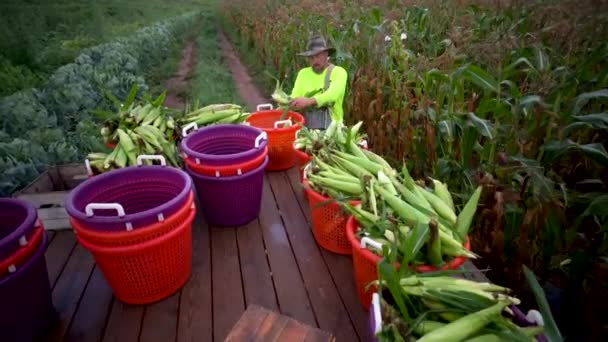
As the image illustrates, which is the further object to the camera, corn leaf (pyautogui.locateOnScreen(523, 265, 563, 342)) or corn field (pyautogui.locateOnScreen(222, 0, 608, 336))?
corn field (pyautogui.locateOnScreen(222, 0, 608, 336))

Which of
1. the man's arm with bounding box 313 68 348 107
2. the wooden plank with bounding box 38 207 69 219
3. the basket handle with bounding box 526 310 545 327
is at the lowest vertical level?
the wooden plank with bounding box 38 207 69 219

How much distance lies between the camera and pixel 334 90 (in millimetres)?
4012

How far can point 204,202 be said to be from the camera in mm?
3131

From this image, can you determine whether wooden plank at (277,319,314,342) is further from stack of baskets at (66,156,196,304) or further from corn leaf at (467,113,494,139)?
corn leaf at (467,113,494,139)

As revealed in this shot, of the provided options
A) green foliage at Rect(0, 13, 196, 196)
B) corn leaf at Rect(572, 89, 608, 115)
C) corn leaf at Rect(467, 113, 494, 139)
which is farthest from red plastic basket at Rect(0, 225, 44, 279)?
corn leaf at Rect(572, 89, 608, 115)

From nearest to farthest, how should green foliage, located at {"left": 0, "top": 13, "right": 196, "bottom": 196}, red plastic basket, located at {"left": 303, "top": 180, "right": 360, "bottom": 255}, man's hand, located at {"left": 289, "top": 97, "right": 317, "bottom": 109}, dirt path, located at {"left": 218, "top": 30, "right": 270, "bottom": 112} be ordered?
red plastic basket, located at {"left": 303, "top": 180, "right": 360, "bottom": 255} < green foliage, located at {"left": 0, "top": 13, "right": 196, "bottom": 196} < man's hand, located at {"left": 289, "top": 97, "right": 317, "bottom": 109} < dirt path, located at {"left": 218, "top": 30, "right": 270, "bottom": 112}

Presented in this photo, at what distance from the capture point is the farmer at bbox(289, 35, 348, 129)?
3996 mm

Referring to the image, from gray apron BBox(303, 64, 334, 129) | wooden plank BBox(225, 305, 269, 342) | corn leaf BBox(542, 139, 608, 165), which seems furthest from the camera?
gray apron BBox(303, 64, 334, 129)

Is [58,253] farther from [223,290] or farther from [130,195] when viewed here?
[223,290]

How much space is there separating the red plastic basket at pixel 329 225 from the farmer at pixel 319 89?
1.51m

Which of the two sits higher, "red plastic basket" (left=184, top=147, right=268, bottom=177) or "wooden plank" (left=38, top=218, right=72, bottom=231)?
"red plastic basket" (left=184, top=147, right=268, bottom=177)

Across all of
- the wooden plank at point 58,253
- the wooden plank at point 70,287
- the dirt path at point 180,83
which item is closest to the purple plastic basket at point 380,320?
the wooden plank at point 70,287

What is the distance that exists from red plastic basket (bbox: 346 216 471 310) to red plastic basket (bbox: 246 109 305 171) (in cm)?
169

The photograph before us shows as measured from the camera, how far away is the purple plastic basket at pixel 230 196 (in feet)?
9.58
